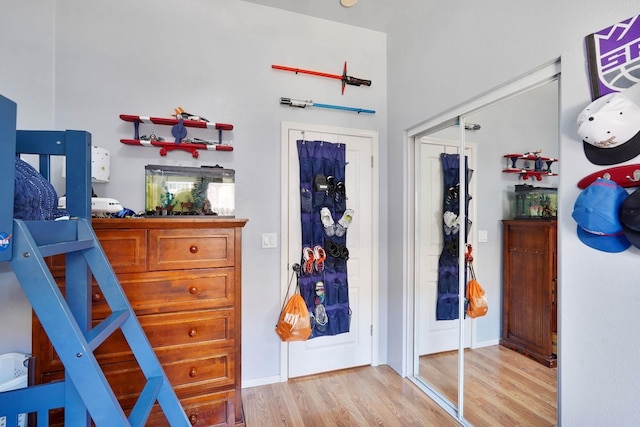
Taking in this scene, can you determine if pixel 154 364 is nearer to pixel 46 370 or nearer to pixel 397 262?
pixel 46 370

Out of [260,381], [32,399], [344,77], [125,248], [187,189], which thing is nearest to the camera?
[32,399]

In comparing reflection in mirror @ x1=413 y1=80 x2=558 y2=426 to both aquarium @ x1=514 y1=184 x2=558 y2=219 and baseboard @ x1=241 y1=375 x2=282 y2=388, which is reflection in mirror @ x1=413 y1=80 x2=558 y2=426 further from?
baseboard @ x1=241 y1=375 x2=282 y2=388

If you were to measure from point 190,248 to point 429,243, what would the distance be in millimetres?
1785

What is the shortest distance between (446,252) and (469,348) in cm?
67

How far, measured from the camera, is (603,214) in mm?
1029

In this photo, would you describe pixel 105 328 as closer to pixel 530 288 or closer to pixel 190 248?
pixel 190 248

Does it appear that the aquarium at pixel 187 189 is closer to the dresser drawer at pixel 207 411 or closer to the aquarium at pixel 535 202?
the dresser drawer at pixel 207 411

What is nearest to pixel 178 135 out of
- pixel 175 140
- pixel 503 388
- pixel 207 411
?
pixel 175 140

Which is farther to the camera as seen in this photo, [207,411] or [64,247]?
[207,411]

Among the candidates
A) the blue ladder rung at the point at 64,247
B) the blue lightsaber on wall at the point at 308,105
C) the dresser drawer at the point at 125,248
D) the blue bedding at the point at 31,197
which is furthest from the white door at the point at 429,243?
the blue bedding at the point at 31,197

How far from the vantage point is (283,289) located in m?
2.35

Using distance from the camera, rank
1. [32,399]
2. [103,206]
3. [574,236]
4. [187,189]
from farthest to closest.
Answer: [187,189]
[103,206]
[574,236]
[32,399]

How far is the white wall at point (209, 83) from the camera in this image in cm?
192

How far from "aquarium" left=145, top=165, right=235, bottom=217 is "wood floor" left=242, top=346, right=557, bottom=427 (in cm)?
146
